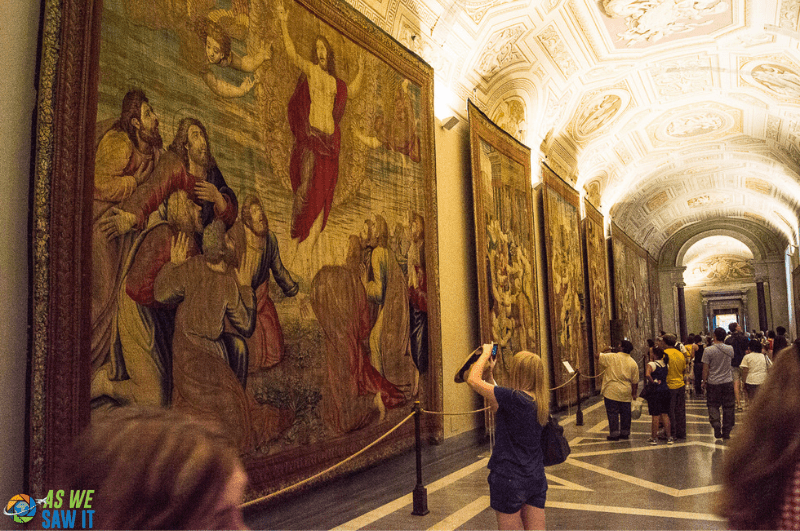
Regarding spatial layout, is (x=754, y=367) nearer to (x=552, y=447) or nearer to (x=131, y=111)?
(x=552, y=447)

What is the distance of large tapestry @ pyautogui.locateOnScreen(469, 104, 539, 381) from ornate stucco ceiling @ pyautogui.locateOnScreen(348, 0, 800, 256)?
29.7 inches

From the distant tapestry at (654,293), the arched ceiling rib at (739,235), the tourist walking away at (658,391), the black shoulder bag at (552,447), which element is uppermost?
the arched ceiling rib at (739,235)

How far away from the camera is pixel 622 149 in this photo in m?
19.9

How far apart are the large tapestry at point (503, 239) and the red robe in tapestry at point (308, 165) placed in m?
4.22

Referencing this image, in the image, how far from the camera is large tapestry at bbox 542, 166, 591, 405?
1470 centimetres

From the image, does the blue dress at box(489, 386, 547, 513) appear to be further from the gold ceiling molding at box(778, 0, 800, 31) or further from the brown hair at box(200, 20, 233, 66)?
the gold ceiling molding at box(778, 0, 800, 31)

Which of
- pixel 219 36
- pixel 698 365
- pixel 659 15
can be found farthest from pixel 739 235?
pixel 219 36

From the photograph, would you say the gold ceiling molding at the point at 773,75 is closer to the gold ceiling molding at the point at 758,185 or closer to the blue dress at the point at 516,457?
the gold ceiling molding at the point at 758,185

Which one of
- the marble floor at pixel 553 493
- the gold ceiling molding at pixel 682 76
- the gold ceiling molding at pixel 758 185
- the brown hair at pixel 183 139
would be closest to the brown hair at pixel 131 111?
the brown hair at pixel 183 139

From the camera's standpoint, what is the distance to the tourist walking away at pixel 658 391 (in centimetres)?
1012

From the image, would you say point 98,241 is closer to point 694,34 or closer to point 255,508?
point 255,508

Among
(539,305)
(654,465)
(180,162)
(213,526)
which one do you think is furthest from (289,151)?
(539,305)

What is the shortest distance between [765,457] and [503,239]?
10.4m

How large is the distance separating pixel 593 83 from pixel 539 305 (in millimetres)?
5551
